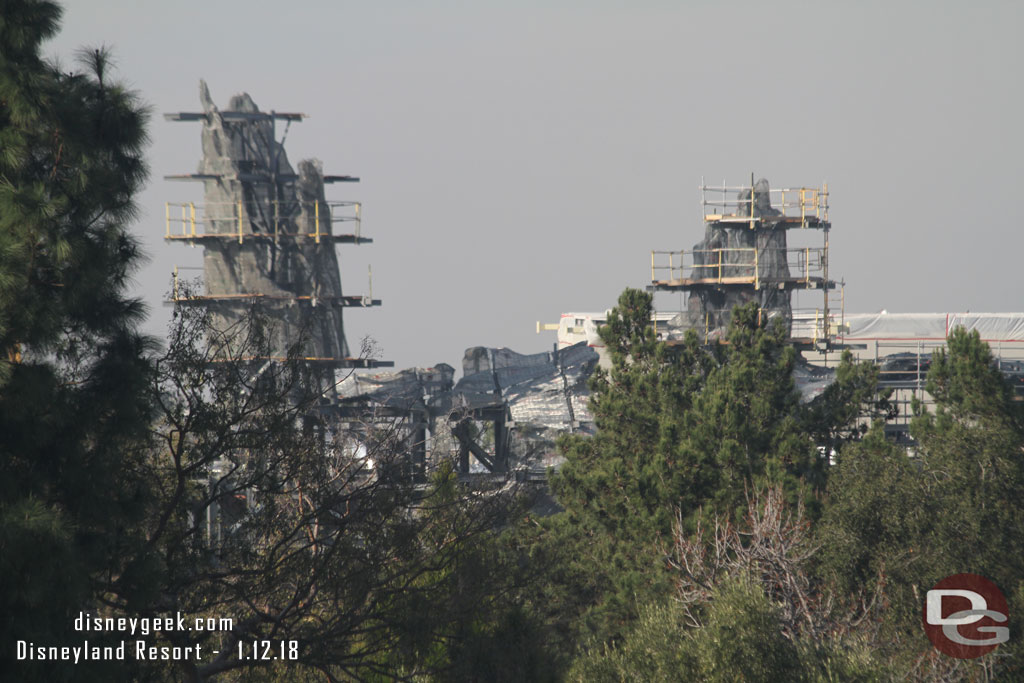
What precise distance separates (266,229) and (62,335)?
40.1 m

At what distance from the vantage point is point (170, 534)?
1584 cm

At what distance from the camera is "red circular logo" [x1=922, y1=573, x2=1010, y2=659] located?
20609 millimetres

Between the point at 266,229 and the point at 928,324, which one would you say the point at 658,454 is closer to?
the point at 266,229

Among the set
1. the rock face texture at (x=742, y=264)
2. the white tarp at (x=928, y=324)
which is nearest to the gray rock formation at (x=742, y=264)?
the rock face texture at (x=742, y=264)

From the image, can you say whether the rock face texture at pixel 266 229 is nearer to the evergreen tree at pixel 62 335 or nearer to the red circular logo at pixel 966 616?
the red circular logo at pixel 966 616

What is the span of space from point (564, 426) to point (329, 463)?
33787 mm

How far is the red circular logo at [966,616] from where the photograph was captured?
20.6 metres

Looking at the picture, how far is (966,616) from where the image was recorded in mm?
21922

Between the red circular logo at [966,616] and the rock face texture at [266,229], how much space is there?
33.3m

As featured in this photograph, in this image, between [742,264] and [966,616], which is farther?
[742,264]

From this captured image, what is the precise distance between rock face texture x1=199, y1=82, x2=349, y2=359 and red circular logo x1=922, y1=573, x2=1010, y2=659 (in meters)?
33.3

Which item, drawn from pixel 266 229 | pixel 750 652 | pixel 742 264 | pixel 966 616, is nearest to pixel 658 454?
pixel 966 616

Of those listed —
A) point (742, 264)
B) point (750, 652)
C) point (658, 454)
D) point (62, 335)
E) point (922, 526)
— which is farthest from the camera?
point (742, 264)

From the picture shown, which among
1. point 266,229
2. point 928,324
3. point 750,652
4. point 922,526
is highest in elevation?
point 266,229
